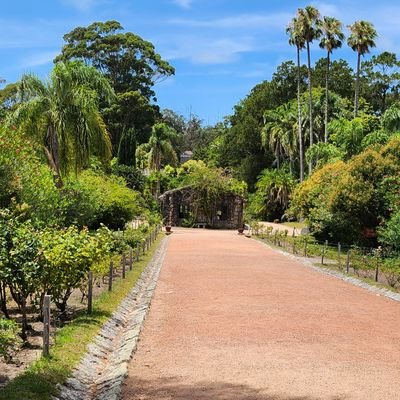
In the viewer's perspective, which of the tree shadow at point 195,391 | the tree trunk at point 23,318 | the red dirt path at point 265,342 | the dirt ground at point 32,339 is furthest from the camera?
the tree trunk at point 23,318

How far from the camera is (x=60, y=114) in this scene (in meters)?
23.8

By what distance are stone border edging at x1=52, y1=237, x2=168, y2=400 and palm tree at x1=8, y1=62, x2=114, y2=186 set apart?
11408mm

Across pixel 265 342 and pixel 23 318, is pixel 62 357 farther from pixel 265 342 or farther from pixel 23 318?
pixel 265 342

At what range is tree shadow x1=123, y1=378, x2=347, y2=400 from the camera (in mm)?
6652

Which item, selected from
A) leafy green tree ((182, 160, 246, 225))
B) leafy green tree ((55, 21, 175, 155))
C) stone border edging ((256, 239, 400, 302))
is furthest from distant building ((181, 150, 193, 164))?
stone border edging ((256, 239, 400, 302))

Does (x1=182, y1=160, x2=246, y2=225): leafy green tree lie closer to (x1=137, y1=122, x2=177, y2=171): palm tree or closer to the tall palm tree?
the tall palm tree

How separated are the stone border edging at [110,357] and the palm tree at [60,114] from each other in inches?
449

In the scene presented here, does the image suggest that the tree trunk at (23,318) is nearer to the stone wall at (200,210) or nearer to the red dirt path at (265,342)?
the red dirt path at (265,342)

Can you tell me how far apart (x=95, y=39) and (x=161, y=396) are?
70.1 metres

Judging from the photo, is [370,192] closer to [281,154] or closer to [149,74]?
[281,154]

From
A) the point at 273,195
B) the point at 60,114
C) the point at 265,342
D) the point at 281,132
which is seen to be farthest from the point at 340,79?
the point at 265,342

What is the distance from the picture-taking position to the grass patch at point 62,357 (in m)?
6.42

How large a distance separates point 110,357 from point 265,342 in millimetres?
2545

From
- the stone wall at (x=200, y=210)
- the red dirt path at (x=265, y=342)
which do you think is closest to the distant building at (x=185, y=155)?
the stone wall at (x=200, y=210)
